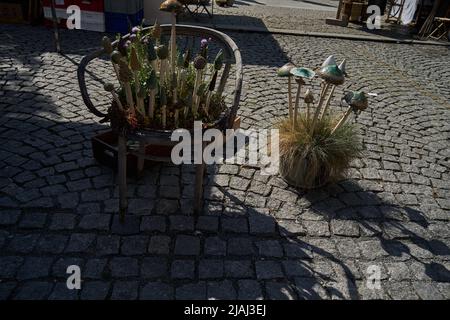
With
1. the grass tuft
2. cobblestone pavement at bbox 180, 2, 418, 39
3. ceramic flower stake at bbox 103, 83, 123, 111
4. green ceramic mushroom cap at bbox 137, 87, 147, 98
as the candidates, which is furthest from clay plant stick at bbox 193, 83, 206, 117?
cobblestone pavement at bbox 180, 2, 418, 39

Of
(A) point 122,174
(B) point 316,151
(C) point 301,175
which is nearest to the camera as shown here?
(A) point 122,174

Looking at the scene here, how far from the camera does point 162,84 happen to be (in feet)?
9.07

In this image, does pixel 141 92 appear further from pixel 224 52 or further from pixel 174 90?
pixel 224 52

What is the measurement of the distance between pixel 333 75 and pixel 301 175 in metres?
1.02

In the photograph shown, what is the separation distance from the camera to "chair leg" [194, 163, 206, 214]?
2.97 m

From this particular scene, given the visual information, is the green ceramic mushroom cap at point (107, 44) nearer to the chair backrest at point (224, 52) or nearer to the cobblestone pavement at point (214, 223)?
the chair backrest at point (224, 52)

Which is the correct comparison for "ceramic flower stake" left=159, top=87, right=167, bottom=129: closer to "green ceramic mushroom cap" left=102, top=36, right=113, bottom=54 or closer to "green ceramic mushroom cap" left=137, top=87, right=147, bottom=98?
"green ceramic mushroom cap" left=137, top=87, right=147, bottom=98

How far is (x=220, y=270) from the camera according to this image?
279 cm

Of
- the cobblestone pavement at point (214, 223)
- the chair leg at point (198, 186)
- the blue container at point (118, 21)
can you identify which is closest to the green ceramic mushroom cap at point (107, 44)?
the chair leg at point (198, 186)

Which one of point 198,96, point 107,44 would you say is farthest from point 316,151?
point 107,44

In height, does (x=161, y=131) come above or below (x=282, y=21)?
below

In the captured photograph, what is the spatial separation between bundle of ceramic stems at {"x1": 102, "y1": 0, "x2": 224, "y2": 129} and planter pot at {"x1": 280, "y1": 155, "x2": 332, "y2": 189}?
0.97m

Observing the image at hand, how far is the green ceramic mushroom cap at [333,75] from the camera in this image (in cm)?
308

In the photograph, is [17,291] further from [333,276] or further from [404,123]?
[404,123]
